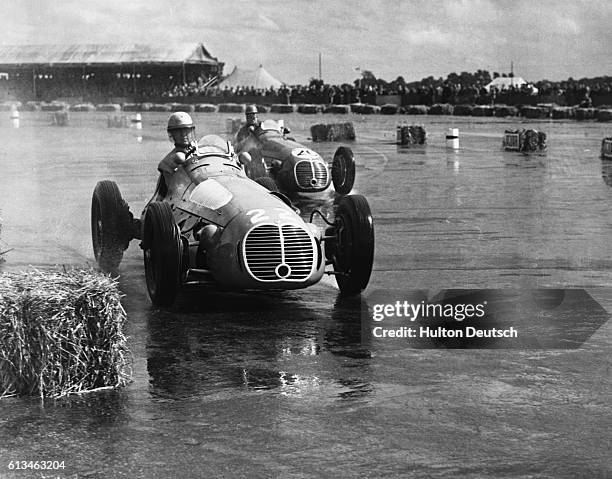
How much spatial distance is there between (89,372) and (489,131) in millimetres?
40557

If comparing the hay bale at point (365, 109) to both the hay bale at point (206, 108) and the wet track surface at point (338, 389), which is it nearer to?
the hay bale at point (206, 108)

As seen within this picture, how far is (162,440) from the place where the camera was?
616 centimetres

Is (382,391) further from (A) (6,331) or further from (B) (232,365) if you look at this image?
(A) (6,331)

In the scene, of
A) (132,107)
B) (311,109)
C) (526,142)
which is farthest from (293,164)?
(132,107)

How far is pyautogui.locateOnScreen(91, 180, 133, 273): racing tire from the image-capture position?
38.9ft

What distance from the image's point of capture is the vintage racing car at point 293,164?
19.7m

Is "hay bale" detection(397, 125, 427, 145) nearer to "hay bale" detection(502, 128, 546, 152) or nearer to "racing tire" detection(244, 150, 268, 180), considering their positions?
"hay bale" detection(502, 128, 546, 152)

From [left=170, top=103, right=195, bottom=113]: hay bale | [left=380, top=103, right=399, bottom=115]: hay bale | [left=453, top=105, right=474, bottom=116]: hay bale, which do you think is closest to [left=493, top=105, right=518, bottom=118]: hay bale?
[left=453, top=105, right=474, bottom=116]: hay bale

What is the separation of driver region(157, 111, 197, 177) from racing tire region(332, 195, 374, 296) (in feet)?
6.54

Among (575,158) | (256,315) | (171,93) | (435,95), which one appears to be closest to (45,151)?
(575,158)

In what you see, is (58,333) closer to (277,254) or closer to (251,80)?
(277,254)

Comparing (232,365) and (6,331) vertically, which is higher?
(6,331)

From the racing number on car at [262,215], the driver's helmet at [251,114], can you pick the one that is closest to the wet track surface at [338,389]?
the racing number on car at [262,215]

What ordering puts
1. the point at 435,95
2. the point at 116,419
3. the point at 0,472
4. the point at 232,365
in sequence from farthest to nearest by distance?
the point at 435,95
the point at 232,365
the point at 116,419
the point at 0,472
